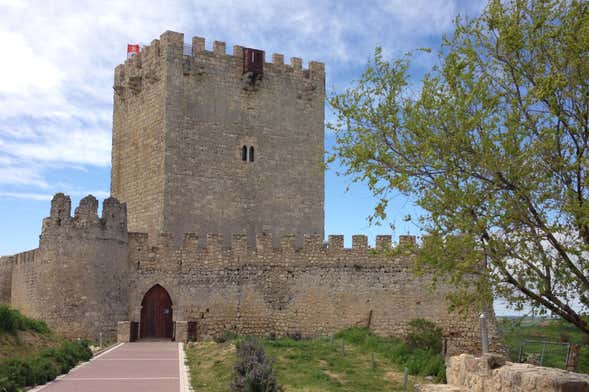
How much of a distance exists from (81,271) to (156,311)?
2.71m

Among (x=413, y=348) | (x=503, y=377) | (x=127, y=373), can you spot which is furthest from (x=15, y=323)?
(x=503, y=377)

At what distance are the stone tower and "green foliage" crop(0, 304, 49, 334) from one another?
20.4ft

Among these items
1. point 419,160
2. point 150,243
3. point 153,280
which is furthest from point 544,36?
point 150,243

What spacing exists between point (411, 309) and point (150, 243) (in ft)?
29.2

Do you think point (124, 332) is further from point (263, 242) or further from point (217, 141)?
point (217, 141)

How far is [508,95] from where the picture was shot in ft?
33.5

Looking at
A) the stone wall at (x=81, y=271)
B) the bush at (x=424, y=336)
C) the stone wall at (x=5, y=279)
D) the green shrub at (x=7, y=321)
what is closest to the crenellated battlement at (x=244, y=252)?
the stone wall at (x=81, y=271)

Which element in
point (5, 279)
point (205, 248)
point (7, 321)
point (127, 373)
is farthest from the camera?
point (5, 279)

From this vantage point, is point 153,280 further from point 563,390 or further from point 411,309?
point 563,390

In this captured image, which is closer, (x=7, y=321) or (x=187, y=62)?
(x=7, y=321)

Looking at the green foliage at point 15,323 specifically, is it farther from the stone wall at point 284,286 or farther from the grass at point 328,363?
the grass at point 328,363

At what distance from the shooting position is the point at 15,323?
17.7m

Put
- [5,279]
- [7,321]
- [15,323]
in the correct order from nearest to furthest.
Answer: [7,321] < [15,323] < [5,279]

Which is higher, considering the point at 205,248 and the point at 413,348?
the point at 205,248
